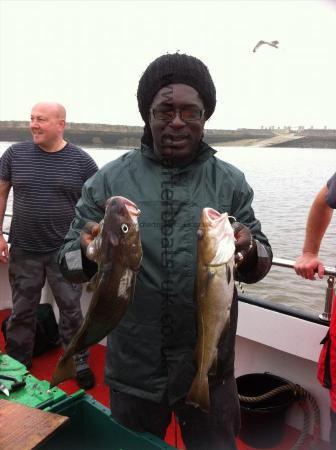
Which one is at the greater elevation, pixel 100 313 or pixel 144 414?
pixel 100 313

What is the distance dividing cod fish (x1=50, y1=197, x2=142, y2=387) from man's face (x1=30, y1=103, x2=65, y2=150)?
9.18 ft

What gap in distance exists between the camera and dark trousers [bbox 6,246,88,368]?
432 centimetres

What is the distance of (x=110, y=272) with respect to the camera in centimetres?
165

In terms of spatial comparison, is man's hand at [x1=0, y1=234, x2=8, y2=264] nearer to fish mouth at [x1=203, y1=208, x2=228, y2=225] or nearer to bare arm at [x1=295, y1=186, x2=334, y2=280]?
bare arm at [x1=295, y1=186, x2=334, y2=280]

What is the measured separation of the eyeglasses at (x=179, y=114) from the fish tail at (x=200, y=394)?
1.16 m

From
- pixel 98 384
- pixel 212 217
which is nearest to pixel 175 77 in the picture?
pixel 212 217

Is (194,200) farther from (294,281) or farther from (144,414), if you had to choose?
(294,281)

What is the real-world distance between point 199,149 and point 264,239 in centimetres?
56

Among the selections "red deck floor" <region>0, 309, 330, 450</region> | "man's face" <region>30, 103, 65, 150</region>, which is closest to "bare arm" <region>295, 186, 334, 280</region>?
"red deck floor" <region>0, 309, 330, 450</region>

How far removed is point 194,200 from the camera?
6.90ft

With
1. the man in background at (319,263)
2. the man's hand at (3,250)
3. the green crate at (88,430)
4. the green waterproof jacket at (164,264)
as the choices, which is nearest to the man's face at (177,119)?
the green waterproof jacket at (164,264)

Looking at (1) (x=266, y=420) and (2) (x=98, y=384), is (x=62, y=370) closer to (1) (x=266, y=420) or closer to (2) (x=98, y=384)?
(1) (x=266, y=420)

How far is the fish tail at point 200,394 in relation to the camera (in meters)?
1.84

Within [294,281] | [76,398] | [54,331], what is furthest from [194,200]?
[294,281]
